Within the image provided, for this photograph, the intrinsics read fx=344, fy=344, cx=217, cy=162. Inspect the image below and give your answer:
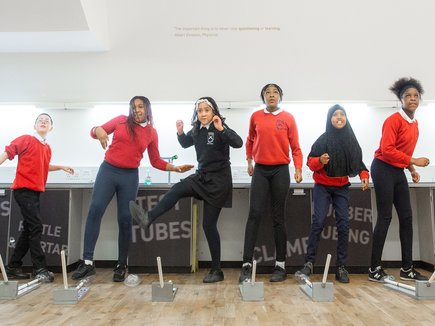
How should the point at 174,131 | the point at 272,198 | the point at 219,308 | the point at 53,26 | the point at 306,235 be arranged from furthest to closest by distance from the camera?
1. the point at 174,131
2. the point at 53,26
3. the point at 306,235
4. the point at 272,198
5. the point at 219,308

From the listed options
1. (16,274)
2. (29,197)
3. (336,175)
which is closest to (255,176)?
(336,175)

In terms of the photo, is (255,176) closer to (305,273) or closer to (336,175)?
(336,175)

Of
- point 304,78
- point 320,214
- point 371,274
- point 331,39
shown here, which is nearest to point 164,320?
point 320,214

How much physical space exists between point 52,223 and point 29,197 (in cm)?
43

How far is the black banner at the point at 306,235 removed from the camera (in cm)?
282

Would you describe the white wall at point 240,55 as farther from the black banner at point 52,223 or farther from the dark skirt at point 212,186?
the dark skirt at point 212,186

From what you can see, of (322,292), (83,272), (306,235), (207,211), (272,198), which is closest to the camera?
(322,292)

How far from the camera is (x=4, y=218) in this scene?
2.85 metres

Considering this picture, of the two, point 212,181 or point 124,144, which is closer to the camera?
point 212,181

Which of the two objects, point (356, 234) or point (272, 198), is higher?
point (272, 198)

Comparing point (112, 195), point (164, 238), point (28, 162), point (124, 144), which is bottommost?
point (164, 238)

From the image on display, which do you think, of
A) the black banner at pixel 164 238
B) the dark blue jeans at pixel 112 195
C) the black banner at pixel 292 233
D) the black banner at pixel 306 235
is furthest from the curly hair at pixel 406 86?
the dark blue jeans at pixel 112 195

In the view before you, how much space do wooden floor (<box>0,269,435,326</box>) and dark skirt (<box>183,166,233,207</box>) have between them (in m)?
0.58

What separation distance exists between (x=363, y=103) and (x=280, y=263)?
73.8 inches
